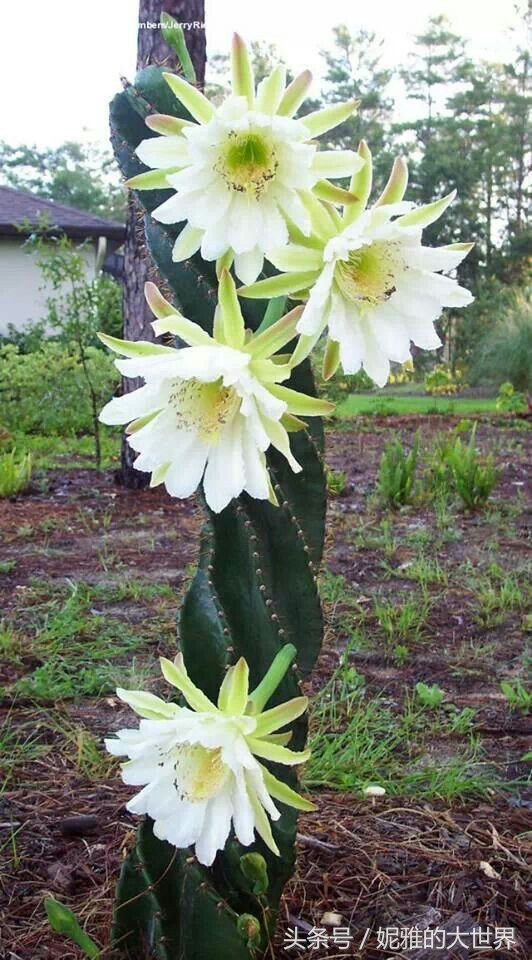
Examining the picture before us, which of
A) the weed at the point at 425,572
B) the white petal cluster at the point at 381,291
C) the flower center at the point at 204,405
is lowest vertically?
the weed at the point at 425,572

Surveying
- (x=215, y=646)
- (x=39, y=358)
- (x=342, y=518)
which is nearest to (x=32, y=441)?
(x=39, y=358)

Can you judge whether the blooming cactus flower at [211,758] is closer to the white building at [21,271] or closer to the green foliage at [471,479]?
the green foliage at [471,479]

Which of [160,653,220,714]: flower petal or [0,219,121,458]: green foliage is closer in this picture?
[160,653,220,714]: flower petal

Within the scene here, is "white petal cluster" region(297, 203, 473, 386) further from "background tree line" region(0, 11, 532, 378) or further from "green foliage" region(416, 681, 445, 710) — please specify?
"background tree line" region(0, 11, 532, 378)

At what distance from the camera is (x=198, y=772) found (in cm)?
107

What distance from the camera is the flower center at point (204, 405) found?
96cm

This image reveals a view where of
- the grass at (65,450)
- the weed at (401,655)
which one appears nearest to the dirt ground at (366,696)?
the weed at (401,655)

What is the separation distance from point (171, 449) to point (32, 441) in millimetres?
7516

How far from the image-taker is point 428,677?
9.67ft

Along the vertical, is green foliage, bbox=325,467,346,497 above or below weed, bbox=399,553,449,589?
above

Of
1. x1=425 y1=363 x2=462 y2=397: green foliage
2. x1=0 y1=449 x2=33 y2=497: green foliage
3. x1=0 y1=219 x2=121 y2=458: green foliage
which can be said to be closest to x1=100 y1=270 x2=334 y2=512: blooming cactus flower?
x1=0 y1=449 x2=33 y2=497: green foliage

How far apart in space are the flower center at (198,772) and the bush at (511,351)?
13136 millimetres

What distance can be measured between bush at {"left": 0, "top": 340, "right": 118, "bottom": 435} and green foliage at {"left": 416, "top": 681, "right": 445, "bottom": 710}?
4.93 m

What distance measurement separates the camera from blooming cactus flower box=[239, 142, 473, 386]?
0.94 m
